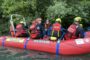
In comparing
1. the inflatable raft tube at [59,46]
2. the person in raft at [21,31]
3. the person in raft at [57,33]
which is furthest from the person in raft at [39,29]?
the person in raft at [21,31]

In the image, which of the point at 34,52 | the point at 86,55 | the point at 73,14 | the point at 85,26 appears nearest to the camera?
the point at 86,55

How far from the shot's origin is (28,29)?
507 inches

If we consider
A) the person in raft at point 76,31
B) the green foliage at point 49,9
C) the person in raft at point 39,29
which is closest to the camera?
the person in raft at point 76,31

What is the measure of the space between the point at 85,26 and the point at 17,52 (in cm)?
428

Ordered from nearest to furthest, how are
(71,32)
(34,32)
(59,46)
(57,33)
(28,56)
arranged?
(59,46), (28,56), (71,32), (57,33), (34,32)

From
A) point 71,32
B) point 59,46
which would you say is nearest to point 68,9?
point 71,32

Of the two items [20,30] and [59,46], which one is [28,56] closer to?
[59,46]

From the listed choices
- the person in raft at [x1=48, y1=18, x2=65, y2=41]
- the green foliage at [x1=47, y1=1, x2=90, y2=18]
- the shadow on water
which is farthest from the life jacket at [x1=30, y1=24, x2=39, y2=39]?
the green foliage at [x1=47, y1=1, x2=90, y2=18]

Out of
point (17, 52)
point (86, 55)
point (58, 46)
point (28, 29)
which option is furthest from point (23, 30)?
point (86, 55)

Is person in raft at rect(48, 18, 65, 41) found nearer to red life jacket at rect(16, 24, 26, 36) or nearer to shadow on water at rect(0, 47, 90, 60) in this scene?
shadow on water at rect(0, 47, 90, 60)

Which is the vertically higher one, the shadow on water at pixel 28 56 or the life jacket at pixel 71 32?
the life jacket at pixel 71 32

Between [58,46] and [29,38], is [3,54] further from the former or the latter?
[58,46]

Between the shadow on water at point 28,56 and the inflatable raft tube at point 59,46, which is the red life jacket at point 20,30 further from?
the shadow on water at point 28,56

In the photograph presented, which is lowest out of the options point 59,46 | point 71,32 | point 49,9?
point 59,46
